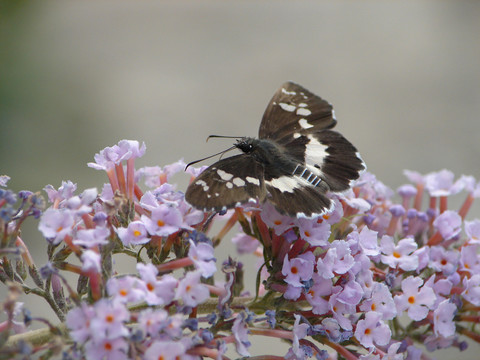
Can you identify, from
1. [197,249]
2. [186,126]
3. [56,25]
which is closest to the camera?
[197,249]

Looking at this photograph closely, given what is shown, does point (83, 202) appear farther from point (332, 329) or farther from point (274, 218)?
point (332, 329)

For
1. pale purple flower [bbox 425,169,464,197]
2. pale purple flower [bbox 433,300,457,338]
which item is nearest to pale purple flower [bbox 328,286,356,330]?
pale purple flower [bbox 433,300,457,338]

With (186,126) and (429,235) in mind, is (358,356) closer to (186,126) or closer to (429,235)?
(429,235)

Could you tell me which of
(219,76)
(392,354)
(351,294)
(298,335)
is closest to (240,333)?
(298,335)

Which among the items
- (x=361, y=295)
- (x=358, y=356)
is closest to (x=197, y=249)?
(x=361, y=295)

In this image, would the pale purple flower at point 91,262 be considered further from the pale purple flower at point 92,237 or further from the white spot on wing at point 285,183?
the white spot on wing at point 285,183

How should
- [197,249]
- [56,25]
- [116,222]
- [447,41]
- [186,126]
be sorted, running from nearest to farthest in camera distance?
[197,249] → [116,222] → [186,126] → [447,41] → [56,25]

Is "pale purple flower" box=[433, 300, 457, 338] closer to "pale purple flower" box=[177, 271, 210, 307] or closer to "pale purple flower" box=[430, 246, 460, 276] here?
"pale purple flower" box=[430, 246, 460, 276]

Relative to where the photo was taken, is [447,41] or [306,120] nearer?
[306,120]
